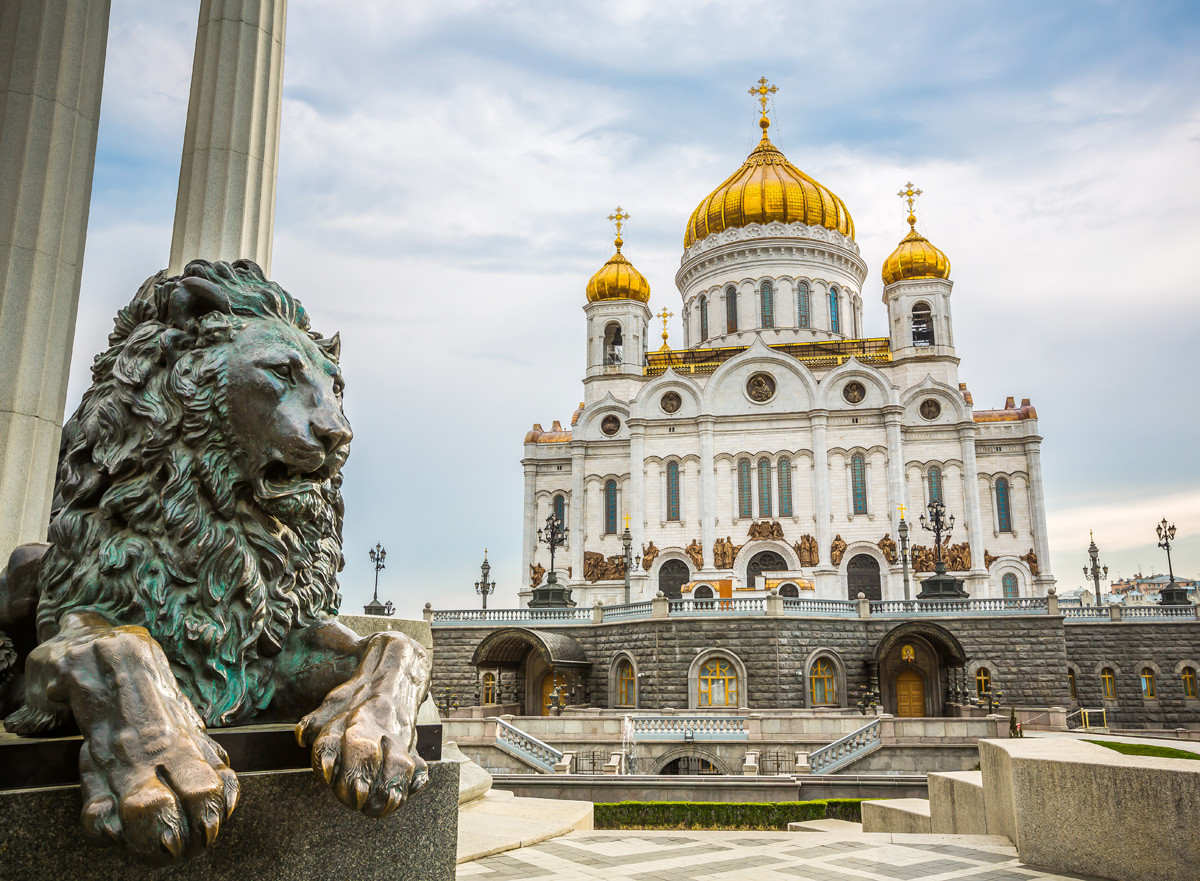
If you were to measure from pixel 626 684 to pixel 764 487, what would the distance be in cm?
1277

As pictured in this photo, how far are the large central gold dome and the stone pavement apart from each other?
1629 inches

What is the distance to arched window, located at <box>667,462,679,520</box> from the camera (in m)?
38.6

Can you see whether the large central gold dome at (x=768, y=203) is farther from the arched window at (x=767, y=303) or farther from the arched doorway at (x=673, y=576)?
the arched doorway at (x=673, y=576)

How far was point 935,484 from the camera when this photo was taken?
38.0 meters

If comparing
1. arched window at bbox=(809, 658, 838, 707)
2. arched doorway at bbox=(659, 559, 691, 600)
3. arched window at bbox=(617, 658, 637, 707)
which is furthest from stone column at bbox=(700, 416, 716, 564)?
arched window at bbox=(809, 658, 838, 707)

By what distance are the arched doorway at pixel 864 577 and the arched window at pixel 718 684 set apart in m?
10.6

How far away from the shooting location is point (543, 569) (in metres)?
40.5

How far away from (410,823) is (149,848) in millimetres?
871

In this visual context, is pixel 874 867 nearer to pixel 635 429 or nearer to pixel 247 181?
pixel 247 181

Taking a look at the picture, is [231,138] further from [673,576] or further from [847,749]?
[673,576]

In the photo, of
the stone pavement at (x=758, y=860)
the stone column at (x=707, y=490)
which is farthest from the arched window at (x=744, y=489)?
the stone pavement at (x=758, y=860)

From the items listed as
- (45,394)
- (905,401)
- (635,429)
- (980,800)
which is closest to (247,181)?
(45,394)

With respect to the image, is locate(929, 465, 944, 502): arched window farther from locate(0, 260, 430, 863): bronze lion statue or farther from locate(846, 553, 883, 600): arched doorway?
locate(0, 260, 430, 863): bronze lion statue

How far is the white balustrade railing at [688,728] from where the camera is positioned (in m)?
20.4
